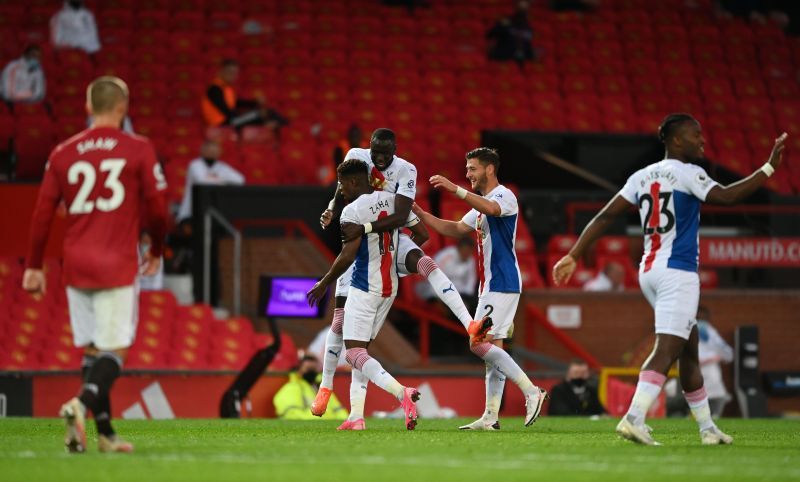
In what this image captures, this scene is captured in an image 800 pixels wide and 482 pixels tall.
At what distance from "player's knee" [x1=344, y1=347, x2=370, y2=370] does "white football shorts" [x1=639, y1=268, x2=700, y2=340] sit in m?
2.84

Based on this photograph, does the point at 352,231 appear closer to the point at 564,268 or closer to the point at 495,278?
the point at 495,278

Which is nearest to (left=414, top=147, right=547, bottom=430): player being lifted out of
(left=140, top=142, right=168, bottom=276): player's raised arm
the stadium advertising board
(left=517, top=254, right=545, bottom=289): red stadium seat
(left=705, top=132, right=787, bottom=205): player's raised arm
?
(left=705, top=132, right=787, bottom=205): player's raised arm

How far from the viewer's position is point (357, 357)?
11.5m

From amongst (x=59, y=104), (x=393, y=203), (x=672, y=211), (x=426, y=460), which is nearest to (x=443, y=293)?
(x=393, y=203)

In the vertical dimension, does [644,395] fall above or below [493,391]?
above

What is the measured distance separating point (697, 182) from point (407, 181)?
3.01m

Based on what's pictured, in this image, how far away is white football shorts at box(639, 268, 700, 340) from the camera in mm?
9312

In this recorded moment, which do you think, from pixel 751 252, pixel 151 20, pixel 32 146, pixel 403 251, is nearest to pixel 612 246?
pixel 751 252

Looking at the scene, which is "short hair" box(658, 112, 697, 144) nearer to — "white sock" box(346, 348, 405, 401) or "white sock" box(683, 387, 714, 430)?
"white sock" box(683, 387, 714, 430)

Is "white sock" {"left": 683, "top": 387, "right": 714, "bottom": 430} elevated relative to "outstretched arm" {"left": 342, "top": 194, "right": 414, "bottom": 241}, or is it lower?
lower

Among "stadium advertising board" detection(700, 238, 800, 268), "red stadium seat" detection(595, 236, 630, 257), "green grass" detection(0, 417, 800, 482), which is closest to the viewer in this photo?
"green grass" detection(0, 417, 800, 482)

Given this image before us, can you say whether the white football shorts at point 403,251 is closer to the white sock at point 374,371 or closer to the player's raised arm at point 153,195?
the white sock at point 374,371

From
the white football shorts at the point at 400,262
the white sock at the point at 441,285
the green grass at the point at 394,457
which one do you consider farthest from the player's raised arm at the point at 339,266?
the green grass at the point at 394,457

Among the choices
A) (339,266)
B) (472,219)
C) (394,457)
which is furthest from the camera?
(472,219)
